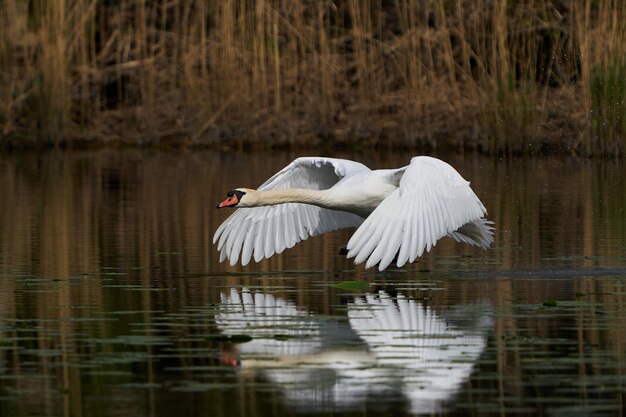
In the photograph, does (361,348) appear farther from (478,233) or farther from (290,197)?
(478,233)

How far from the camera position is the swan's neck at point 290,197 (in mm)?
10367

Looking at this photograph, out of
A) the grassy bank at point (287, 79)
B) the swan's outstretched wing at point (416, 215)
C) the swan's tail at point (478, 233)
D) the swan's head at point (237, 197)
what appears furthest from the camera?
the grassy bank at point (287, 79)

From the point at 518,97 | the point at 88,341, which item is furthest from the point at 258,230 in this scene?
the point at 518,97

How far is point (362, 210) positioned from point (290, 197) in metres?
0.49

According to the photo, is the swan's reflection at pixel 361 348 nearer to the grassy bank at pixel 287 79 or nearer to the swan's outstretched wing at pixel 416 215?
the swan's outstretched wing at pixel 416 215

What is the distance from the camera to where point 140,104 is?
24.4 m

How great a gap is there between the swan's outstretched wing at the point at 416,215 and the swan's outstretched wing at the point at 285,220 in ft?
3.83

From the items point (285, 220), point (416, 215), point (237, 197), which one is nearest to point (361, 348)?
point (416, 215)

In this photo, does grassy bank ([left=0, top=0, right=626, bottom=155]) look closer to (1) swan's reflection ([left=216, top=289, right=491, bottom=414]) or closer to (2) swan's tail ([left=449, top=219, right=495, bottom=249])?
(2) swan's tail ([left=449, top=219, right=495, bottom=249])

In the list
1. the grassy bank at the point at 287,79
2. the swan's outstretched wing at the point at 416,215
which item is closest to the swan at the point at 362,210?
the swan's outstretched wing at the point at 416,215

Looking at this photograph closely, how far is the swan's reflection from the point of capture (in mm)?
6332

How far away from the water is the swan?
0.77ft

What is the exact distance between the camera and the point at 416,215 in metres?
9.27

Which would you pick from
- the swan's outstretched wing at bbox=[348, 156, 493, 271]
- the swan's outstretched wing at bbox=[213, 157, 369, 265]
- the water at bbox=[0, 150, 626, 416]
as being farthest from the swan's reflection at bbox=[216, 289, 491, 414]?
the swan's outstretched wing at bbox=[213, 157, 369, 265]
